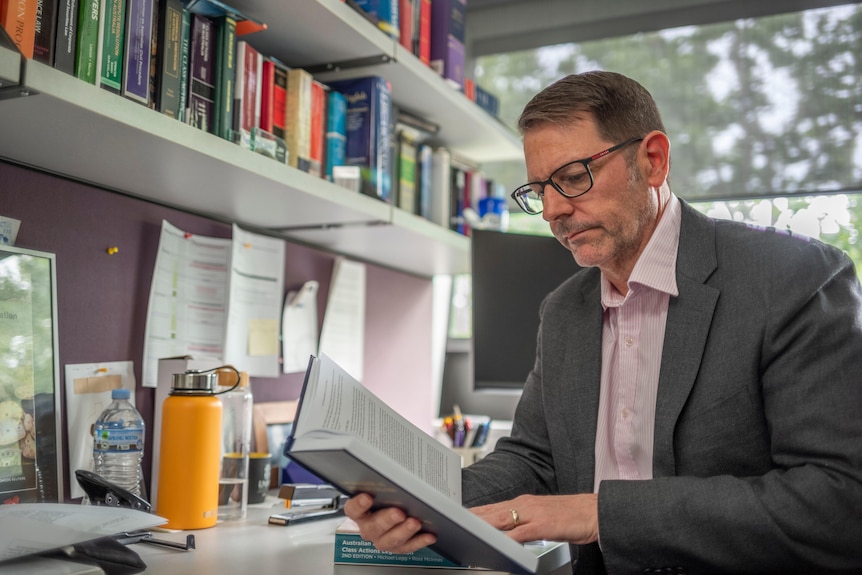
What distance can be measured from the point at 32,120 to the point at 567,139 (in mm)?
772

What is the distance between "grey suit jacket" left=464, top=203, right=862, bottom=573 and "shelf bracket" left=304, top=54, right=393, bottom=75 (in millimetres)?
710

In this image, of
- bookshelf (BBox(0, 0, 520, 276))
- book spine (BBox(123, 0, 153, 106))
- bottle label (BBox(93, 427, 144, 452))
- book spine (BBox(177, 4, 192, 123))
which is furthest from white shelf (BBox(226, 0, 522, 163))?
bottle label (BBox(93, 427, 144, 452))

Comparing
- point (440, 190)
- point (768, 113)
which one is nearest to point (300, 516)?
point (440, 190)

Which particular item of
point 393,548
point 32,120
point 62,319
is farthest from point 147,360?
point 393,548

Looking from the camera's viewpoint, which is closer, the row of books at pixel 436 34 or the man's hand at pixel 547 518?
the man's hand at pixel 547 518

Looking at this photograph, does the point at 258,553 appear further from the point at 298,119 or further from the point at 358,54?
the point at 358,54

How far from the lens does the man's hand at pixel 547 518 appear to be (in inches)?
37.8

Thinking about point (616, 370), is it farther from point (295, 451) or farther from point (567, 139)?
point (295, 451)

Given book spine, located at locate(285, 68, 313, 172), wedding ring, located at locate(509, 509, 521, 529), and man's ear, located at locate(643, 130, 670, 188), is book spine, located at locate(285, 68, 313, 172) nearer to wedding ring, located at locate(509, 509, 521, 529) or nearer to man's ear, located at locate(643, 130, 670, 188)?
man's ear, located at locate(643, 130, 670, 188)

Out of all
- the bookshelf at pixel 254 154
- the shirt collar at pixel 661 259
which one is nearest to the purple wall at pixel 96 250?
the bookshelf at pixel 254 154

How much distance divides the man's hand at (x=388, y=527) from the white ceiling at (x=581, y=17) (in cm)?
242

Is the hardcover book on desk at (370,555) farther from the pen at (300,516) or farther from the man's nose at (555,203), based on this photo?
the man's nose at (555,203)

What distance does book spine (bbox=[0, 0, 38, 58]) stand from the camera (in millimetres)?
921

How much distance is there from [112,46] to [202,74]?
0.21 m
